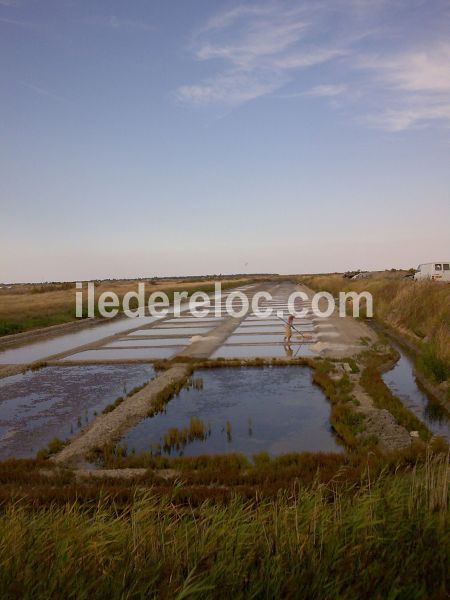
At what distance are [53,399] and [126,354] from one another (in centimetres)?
735

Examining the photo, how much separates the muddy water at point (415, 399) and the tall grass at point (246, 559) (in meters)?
6.73

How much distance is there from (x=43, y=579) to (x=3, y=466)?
233 inches

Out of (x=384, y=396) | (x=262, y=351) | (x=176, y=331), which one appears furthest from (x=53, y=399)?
(x=176, y=331)

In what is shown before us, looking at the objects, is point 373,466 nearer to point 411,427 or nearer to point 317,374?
point 411,427

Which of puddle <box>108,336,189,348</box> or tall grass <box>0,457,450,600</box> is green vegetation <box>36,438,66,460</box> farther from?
puddle <box>108,336,189,348</box>

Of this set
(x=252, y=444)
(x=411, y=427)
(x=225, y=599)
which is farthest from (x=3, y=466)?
(x=411, y=427)

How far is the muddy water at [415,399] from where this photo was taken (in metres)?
10.9

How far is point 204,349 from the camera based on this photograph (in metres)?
21.3

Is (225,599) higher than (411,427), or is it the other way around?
(225,599)

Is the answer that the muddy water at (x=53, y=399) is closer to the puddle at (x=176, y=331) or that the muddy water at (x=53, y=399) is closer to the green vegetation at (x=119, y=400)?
the green vegetation at (x=119, y=400)

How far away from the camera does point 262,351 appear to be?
20703mm

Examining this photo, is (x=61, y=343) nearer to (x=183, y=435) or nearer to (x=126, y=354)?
(x=126, y=354)

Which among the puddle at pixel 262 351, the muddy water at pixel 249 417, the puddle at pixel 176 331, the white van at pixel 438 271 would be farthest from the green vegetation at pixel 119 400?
the white van at pixel 438 271

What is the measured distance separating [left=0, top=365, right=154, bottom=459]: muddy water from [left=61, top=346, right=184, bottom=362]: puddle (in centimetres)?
176
